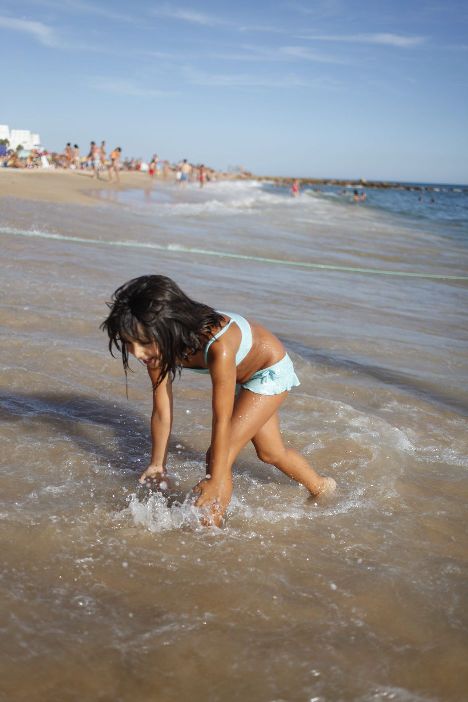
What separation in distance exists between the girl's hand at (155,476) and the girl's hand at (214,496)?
359 mm

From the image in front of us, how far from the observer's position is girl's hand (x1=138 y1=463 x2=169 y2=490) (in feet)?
10.8

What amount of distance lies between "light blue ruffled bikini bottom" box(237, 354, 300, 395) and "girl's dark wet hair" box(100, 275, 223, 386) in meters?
0.52

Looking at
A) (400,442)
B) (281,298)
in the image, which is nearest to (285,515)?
(400,442)

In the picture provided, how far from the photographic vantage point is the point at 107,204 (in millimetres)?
20281

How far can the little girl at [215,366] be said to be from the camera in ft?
8.58

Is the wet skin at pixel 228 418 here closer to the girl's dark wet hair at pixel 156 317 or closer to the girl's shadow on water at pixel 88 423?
the girl's dark wet hair at pixel 156 317

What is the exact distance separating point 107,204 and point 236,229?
17.6ft

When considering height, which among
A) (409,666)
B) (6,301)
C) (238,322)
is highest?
(238,322)

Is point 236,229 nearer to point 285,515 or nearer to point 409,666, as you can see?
point 285,515

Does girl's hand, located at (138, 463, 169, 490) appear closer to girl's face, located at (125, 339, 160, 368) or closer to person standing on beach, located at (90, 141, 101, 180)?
girl's face, located at (125, 339, 160, 368)

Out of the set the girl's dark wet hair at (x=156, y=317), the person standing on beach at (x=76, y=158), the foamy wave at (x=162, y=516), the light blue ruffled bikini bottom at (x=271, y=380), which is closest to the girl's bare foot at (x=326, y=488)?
the light blue ruffled bikini bottom at (x=271, y=380)

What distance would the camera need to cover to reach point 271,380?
314cm

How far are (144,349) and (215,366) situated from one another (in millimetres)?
319

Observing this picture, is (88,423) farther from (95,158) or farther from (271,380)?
(95,158)
